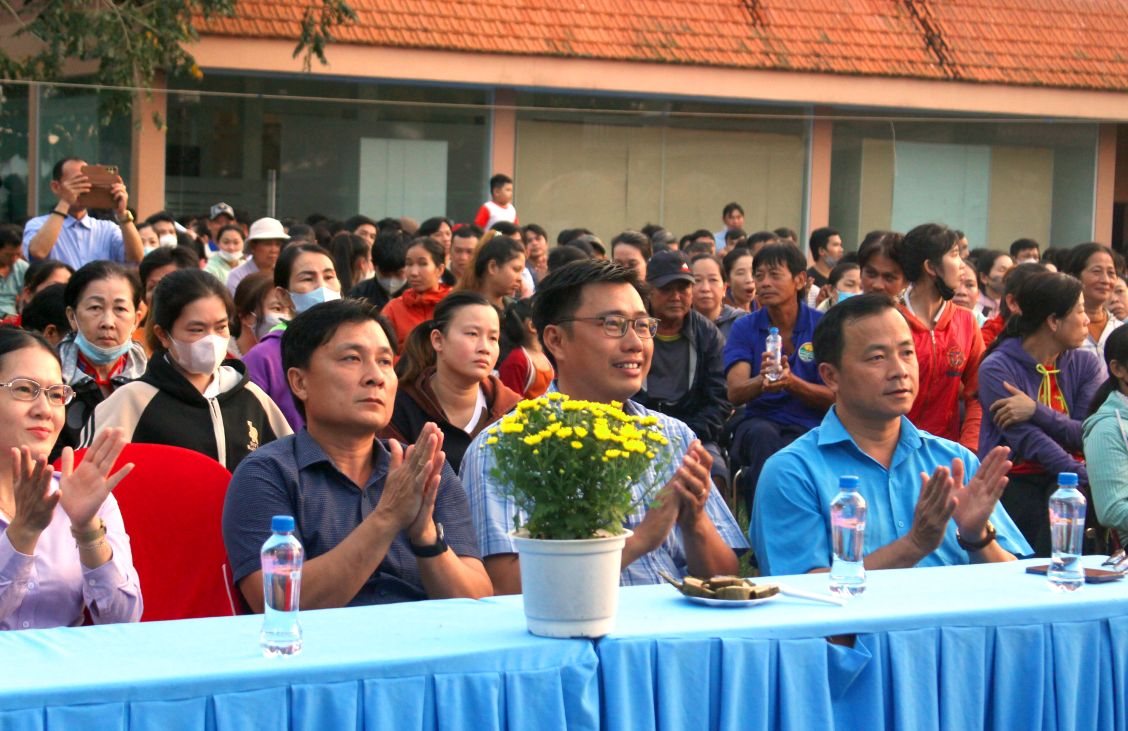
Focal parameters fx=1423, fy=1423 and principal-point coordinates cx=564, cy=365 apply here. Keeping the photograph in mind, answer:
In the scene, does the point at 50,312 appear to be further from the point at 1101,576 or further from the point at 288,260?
the point at 1101,576

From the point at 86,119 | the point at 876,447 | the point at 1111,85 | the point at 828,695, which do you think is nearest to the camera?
the point at 828,695

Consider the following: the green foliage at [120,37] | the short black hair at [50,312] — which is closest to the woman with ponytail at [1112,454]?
the short black hair at [50,312]

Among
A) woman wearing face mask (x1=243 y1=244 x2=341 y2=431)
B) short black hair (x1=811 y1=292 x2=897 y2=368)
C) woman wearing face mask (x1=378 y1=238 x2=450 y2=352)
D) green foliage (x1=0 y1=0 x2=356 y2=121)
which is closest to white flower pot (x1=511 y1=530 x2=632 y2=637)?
short black hair (x1=811 y1=292 x2=897 y2=368)

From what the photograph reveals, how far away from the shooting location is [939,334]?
657 centimetres

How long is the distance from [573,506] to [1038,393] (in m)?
3.82

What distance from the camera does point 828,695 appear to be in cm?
289

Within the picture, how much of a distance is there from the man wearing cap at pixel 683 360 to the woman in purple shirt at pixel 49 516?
412 centimetres

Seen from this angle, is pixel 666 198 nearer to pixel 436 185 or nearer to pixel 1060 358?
pixel 436 185

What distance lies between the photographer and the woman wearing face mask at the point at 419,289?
782 cm

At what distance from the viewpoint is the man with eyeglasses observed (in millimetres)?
3775

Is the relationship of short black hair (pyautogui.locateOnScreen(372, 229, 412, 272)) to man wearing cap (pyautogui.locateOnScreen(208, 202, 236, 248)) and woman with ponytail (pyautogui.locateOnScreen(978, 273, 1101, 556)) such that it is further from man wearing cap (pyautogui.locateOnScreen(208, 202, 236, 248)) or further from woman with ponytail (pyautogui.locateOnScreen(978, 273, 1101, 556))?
man wearing cap (pyautogui.locateOnScreen(208, 202, 236, 248))

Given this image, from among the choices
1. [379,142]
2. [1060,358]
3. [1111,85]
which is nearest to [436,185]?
[379,142]

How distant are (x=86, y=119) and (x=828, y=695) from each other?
1489 cm

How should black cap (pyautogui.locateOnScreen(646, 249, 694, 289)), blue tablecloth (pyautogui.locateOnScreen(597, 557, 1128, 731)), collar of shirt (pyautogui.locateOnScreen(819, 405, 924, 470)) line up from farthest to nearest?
black cap (pyautogui.locateOnScreen(646, 249, 694, 289)) < collar of shirt (pyautogui.locateOnScreen(819, 405, 924, 470)) < blue tablecloth (pyautogui.locateOnScreen(597, 557, 1128, 731))
